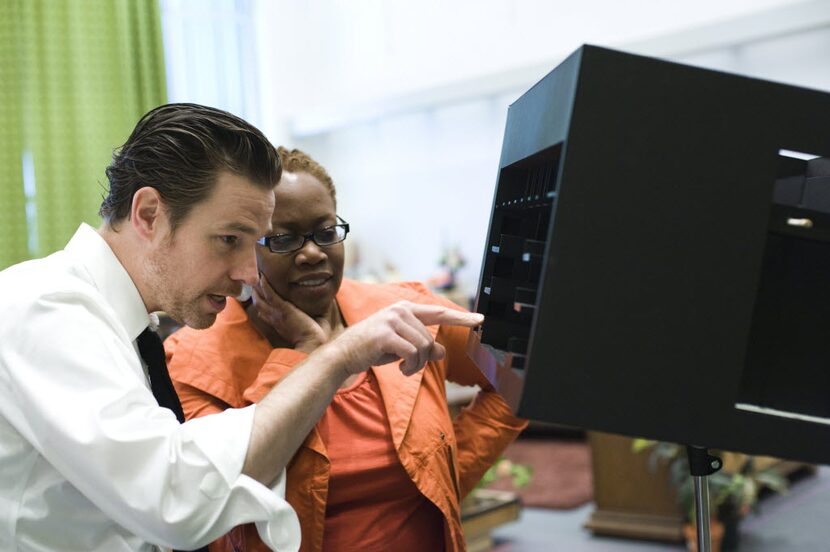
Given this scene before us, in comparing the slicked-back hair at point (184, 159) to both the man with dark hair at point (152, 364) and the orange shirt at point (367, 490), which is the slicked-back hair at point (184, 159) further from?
the orange shirt at point (367, 490)

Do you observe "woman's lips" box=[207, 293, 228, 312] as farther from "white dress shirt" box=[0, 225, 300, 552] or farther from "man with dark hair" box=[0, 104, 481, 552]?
"white dress shirt" box=[0, 225, 300, 552]

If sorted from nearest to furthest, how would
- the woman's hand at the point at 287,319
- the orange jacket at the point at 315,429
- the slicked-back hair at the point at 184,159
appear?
the slicked-back hair at the point at 184,159 < the orange jacket at the point at 315,429 < the woman's hand at the point at 287,319

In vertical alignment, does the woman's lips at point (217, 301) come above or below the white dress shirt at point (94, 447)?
above

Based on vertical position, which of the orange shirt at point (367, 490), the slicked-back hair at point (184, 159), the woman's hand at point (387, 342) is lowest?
the orange shirt at point (367, 490)

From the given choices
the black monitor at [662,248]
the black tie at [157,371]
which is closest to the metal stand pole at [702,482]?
the black monitor at [662,248]

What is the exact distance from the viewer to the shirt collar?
1.21m

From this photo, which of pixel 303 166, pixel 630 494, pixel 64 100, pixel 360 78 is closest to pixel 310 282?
pixel 303 166

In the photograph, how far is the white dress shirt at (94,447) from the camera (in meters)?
0.98

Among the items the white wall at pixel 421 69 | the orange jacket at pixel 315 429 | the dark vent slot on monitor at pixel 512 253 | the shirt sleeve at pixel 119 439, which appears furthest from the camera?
the white wall at pixel 421 69

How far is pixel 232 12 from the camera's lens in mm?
5074

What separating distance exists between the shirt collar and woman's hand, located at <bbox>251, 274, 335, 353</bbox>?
28 centimetres

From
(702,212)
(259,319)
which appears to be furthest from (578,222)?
(259,319)

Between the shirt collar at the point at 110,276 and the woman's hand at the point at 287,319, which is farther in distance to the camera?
the woman's hand at the point at 287,319

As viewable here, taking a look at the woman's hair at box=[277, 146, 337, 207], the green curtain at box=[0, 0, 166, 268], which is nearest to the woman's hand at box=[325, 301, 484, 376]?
the woman's hair at box=[277, 146, 337, 207]
